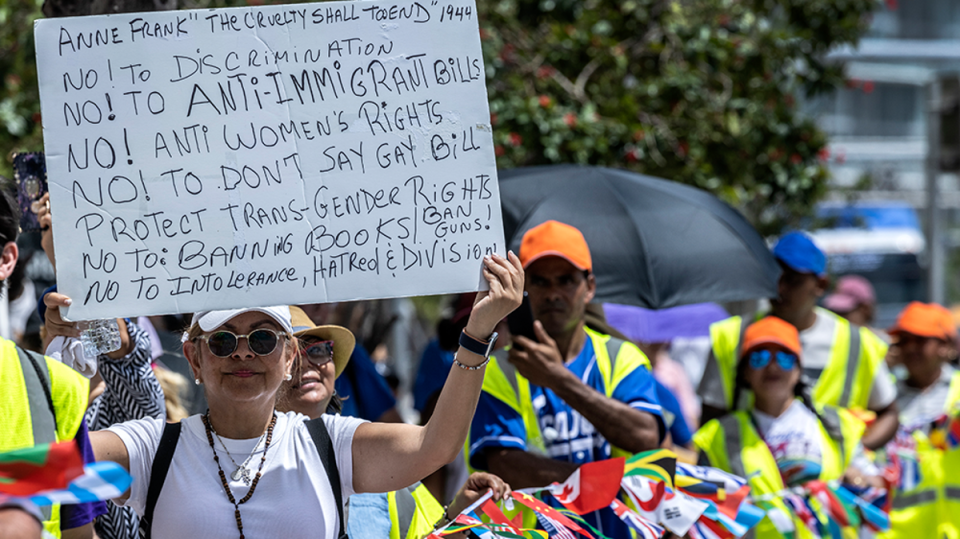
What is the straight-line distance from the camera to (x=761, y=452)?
4332mm

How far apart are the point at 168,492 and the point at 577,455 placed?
1531 millimetres

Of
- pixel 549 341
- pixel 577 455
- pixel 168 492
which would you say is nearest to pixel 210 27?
pixel 168 492

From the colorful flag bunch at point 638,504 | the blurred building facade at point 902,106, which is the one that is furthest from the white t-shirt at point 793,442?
the blurred building facade at point 902,106

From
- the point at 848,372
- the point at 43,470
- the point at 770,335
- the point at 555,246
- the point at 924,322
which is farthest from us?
the point at 924,322

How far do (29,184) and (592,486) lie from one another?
197 cm

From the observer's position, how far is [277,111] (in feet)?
8.61

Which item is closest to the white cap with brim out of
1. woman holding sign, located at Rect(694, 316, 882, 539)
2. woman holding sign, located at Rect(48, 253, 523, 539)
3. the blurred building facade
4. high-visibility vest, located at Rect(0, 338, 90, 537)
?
woman holding sign, located at Rect(48, 253, 523, 539)

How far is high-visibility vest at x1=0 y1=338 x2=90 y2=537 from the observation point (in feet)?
7.06

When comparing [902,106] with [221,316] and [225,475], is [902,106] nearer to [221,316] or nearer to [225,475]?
[221,316]

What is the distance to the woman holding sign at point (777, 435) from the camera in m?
4.29

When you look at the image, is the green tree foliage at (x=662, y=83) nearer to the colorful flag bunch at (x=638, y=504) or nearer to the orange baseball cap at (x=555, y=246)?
the orange baseball cap at (x=555, y=246)

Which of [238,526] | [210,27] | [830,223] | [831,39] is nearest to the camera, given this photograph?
[238,526]

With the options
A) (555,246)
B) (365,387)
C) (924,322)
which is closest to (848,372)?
(924,322)

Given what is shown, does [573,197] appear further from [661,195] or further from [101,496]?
[101,496]
